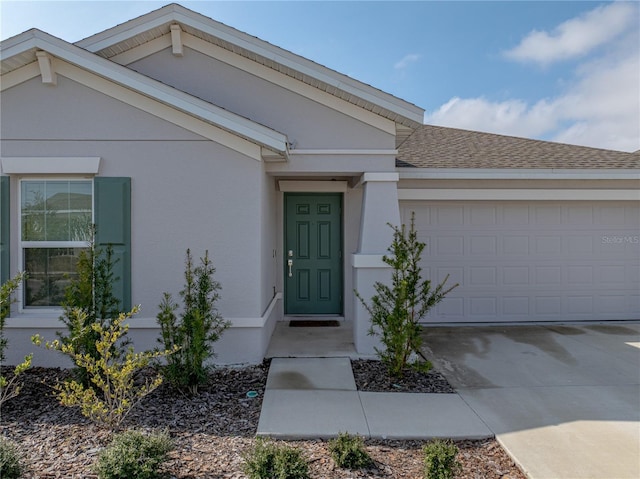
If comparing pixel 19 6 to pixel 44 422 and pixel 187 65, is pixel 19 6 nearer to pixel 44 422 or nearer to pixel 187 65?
pixel 187 65

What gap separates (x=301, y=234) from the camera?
26.3 feet

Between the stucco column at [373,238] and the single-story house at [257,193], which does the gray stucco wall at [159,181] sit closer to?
the single-story house at [257,193]

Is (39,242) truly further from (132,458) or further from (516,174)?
(516,174)

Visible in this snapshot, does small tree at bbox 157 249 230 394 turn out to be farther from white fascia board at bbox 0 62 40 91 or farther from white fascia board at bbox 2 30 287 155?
white fascia board at bbox 0 62 40 91

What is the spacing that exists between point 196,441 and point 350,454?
1.37 m

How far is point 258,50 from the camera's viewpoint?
5941 mm

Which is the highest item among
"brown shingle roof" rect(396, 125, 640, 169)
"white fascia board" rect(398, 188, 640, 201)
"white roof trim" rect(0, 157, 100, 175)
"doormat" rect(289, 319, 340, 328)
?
"brown shingle roof" rect(396, 125, 640, 169)

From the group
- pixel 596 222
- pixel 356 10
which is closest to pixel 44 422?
pixel 356 10

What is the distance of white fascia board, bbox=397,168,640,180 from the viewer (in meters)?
7.32

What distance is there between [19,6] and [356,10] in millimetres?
5196

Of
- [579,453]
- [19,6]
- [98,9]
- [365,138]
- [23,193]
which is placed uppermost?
[98,9]

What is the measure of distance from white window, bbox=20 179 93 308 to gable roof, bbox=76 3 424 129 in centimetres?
237

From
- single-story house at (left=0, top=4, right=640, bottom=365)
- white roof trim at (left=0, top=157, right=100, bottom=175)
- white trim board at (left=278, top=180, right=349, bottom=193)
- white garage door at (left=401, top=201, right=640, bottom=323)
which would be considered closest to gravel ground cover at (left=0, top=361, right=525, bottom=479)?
single-story house at (left=0, top=4, right=640, bottom=365)

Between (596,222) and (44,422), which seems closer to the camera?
(44,422)
